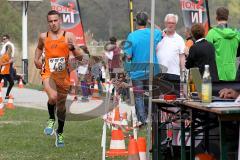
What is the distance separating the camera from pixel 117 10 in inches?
2532

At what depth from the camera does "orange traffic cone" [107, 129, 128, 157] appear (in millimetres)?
10531

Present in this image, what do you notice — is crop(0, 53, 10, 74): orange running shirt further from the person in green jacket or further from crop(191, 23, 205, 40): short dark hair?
crop(191, 23, 205, 40): short dark hair

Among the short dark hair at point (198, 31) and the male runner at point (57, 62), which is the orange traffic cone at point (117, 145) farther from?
the short dark hair at point (198, 31)

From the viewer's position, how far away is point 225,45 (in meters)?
11.7

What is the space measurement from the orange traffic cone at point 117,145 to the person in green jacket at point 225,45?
2063mm

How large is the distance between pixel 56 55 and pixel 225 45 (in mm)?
2501

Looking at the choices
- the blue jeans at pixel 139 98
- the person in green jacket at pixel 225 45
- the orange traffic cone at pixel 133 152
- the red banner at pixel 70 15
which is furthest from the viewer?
the red banner at pixel 70 15

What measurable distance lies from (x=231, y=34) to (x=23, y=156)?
3.56 metres

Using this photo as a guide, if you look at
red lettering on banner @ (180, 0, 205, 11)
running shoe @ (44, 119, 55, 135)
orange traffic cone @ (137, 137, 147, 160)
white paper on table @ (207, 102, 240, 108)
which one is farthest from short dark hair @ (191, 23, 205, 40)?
red lettering on banner @ (180, 0, 205, 11)

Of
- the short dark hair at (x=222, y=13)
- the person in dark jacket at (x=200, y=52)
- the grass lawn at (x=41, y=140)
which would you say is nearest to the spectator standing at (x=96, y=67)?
the grass lawn at (x=41, y=140)

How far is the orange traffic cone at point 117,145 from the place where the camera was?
10531mm

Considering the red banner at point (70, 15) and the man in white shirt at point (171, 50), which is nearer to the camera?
the man in white shirt at point (171, 50)

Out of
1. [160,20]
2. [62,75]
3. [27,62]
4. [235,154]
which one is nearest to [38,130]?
[62,75]

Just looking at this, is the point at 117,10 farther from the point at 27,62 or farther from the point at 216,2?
the point at 27,62
